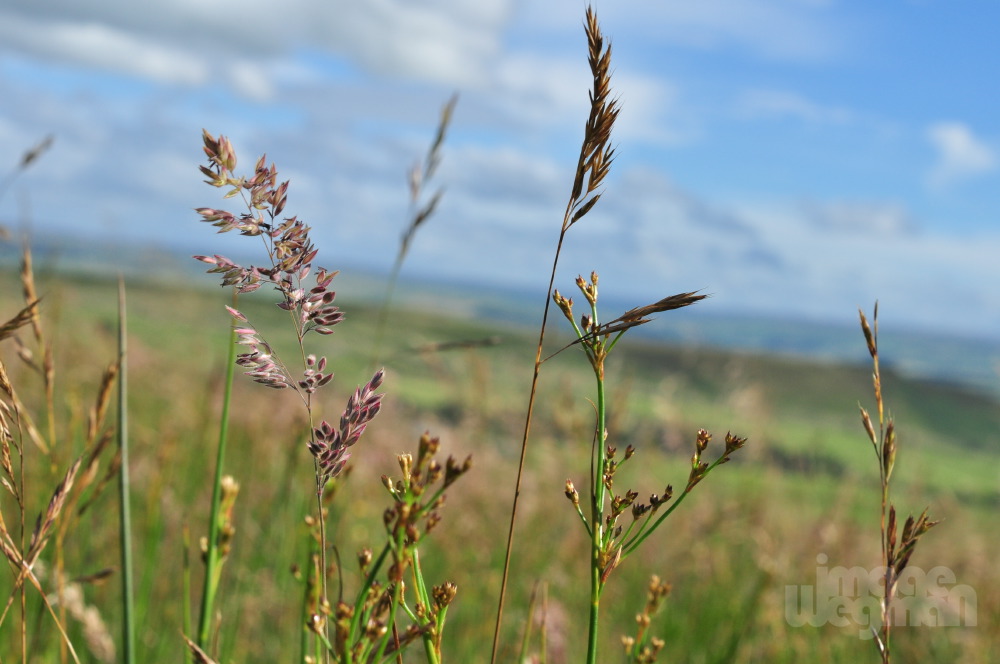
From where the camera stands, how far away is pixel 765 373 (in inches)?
879

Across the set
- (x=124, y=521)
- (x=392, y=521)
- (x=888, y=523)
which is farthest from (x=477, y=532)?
(x=392, y=521)

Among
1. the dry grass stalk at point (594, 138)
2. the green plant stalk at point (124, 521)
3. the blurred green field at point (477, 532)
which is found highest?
the dry grass stalk at point (594, 138)

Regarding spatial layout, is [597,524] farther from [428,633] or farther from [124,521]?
[124,521]

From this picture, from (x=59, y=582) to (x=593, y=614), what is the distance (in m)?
0.98

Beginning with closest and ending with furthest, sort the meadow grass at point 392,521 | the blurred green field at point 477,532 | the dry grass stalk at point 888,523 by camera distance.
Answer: the meadow grass at point 392,521 → the dry grass stalk at point 888,523 → the blurred green field at point 477,532

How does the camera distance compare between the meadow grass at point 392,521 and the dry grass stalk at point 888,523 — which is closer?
the meadow grass at point 392,521

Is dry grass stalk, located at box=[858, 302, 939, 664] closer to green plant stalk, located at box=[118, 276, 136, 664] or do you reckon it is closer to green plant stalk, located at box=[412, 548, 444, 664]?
green plant stalk, located at box=[412, 548, 444, 664]

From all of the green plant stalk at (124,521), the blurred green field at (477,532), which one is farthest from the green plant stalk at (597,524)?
the green plant stalk at (124,521)

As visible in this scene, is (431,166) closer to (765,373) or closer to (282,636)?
(282,636)

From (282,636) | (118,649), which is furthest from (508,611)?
(118,649)

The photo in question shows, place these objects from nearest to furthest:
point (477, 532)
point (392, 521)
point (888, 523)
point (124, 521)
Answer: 1. point (392, 521)
2. point (888, 523)
3. point (124, 521)
4. point (477, 532)

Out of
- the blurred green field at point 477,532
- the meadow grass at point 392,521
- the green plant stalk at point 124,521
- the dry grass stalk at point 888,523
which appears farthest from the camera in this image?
the blurred green field at point 477,532

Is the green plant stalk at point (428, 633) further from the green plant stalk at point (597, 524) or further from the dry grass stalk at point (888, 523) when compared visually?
the dry grass stalk at point (888, 523)

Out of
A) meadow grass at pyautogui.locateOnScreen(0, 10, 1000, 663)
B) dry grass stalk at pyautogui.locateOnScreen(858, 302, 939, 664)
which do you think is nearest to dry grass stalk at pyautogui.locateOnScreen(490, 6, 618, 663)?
meadow grass at pyautogui.locateOnScreen(0, 10, 1000, 663)
